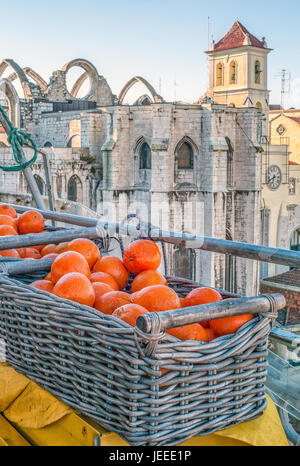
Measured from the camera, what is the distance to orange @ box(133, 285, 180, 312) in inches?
57.9

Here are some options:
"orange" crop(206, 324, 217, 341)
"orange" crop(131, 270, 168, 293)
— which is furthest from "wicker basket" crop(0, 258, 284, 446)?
"orange" crop(131, 270, 168, 293)

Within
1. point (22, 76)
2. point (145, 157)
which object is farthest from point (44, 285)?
point (22, 76)

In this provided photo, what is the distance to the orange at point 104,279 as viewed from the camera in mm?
1757

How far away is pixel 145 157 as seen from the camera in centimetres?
2327

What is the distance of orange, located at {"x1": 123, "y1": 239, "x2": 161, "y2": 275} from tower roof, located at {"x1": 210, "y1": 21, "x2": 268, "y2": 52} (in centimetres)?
4187

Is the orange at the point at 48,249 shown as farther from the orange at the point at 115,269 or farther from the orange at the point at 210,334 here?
the orange at the point at 210,334

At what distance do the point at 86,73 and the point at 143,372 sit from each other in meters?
32.8

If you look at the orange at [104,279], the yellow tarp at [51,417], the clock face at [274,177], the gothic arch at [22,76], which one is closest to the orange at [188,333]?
the yellow tarp at [51,417]

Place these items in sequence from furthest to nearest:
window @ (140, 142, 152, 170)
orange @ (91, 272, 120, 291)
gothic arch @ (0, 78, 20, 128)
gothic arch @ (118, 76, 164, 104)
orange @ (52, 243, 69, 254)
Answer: gothic arch @ (118, 76, 164, 104)
gothic arch @ (0, 78, 20, 128)
window @ (140, 142, 152, 170)
orange @ (52, 243, 69, 254)
orange @ (91, 272, 120, 291)

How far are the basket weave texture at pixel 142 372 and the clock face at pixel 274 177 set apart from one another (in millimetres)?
31517

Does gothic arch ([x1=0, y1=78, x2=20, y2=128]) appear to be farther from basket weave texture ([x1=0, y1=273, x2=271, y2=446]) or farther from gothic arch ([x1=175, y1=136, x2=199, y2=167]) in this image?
basket weave texture ([x1=0, y1=273, x2=271, y2=446])
